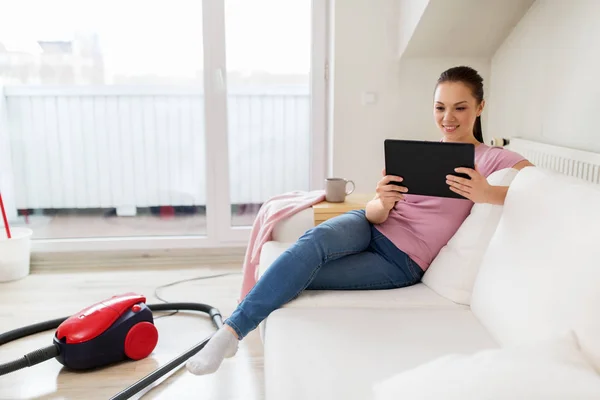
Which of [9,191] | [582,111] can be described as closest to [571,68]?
[582,111]

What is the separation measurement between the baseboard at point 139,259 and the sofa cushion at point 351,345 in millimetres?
1795

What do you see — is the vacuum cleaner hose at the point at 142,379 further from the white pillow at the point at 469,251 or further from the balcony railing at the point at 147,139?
the balcony railing at the point at 147,139

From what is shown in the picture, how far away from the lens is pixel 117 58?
10.5ft

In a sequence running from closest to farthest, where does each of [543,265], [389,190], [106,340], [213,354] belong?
1. [543,265]
2. [213,354]
3. [389,190]
4. [106,340]

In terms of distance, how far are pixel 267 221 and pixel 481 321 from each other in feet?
3.19

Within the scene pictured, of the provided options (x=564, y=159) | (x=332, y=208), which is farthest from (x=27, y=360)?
(x=564, y=159)

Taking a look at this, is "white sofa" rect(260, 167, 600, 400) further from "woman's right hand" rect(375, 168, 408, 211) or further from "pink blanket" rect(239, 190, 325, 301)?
"pink blanket" rect(239, 190, 325, 301)

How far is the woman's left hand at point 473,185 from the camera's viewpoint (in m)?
1.45

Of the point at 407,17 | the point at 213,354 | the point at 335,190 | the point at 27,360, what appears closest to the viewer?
the point at 213,354

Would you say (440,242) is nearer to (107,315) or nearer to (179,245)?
(107,315)

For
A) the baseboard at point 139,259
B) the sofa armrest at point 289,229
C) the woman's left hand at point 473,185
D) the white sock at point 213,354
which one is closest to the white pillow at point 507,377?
the woman's left hand at point 473,185

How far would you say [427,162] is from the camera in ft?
4.96

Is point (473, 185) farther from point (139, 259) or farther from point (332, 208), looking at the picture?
point (139, 259)

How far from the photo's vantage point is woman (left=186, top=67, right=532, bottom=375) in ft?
5.08
